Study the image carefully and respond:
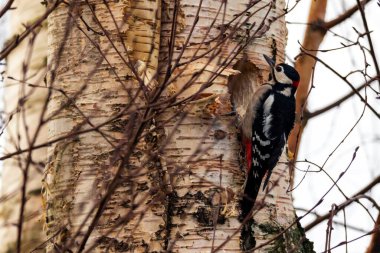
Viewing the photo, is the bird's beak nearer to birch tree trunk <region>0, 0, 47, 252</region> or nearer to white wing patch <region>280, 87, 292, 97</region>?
white wing patch <region>280, 87, 292, 97</region>

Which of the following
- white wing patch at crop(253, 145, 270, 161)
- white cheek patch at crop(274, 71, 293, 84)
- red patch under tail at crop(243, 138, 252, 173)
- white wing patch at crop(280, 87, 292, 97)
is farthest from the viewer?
white wing patch at crop(280, 87, 292, 97)

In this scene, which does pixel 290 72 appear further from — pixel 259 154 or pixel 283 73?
pixel 259 154

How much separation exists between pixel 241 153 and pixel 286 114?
1.20 meters

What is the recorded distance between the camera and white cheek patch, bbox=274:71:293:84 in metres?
5.26

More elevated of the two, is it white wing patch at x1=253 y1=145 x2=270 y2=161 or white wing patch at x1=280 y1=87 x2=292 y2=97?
white wing patch at x1=280 y1=87 x2=292 y2=97

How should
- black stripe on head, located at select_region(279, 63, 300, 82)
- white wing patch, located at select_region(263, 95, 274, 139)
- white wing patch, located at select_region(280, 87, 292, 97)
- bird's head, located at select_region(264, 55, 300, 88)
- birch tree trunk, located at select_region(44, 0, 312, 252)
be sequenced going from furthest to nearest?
white wing patch, located at select_region(280, 87, 292, 97) → white wing patch, located at select_region(263, 95, 274, 139) → black stripe on head, located at select_region(279, 63, 300, 82) → bird's head, located at select_region(264, 55, 300, 88) → birch tree trunk, located at select_region(44, 0, 312, 252)

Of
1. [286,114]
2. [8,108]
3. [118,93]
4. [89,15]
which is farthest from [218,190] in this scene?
[8,108]

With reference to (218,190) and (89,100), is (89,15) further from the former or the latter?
(218,190)

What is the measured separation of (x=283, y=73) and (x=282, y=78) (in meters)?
0.08

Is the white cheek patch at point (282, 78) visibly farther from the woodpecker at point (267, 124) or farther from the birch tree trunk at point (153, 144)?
the birch tree trunk at point (153, 144)

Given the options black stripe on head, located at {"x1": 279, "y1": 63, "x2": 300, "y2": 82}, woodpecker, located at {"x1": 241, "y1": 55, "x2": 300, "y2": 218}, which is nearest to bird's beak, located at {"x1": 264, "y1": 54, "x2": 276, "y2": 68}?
woodpecker, located at {"x1": 241, "y1": 55, "x2": 300, "y2": 218}

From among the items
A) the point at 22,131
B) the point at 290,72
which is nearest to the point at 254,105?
the point at 290,72

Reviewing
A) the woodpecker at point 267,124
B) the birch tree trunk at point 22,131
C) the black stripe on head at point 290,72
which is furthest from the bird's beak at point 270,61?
the birch tree trunk at point 22,131

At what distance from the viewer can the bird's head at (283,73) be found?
4.93 metres
